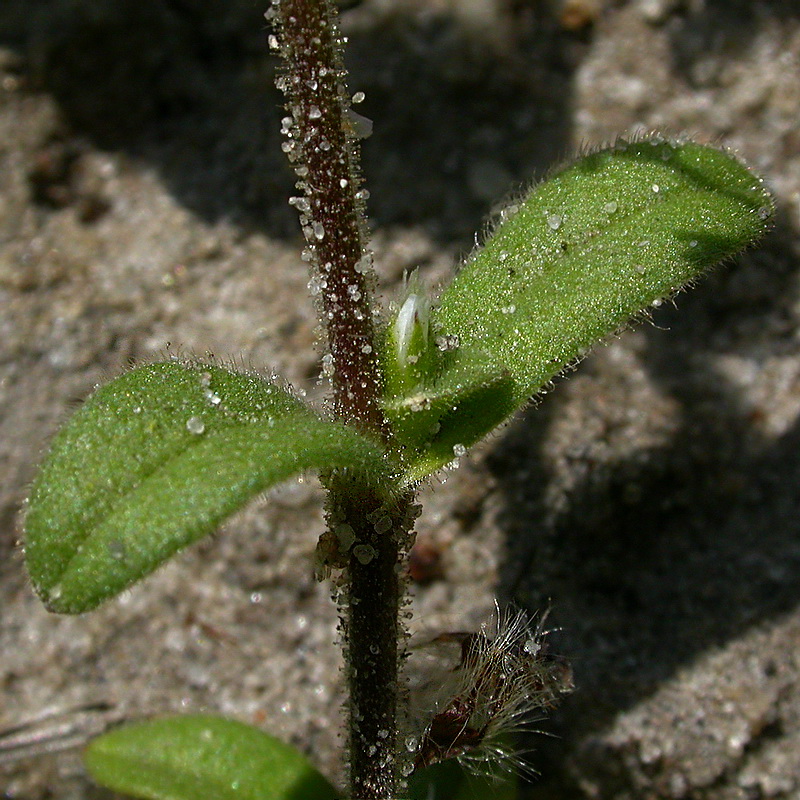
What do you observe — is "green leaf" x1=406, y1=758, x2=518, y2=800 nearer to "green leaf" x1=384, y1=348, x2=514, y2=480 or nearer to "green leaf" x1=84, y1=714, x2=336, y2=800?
"green leaf" x1=84, y1=714, x2=336, y2=800

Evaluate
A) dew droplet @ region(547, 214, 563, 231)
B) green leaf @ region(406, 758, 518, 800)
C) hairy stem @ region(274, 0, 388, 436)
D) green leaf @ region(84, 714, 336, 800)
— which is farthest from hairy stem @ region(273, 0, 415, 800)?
dew droplet @ region(547, 214, 563, 231)

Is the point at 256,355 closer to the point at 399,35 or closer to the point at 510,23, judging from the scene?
the point at 399,35

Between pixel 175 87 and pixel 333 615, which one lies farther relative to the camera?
pixel 175 87

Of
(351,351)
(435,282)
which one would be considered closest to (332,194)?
(351,351)

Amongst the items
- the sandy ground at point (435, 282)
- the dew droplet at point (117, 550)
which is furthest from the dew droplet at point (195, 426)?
the sandy ground at point (435, 282)

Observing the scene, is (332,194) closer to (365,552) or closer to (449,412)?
(449,412)

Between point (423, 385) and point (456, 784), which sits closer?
point (423, 385)

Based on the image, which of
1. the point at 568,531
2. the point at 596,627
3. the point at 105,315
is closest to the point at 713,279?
the point at 568,531
